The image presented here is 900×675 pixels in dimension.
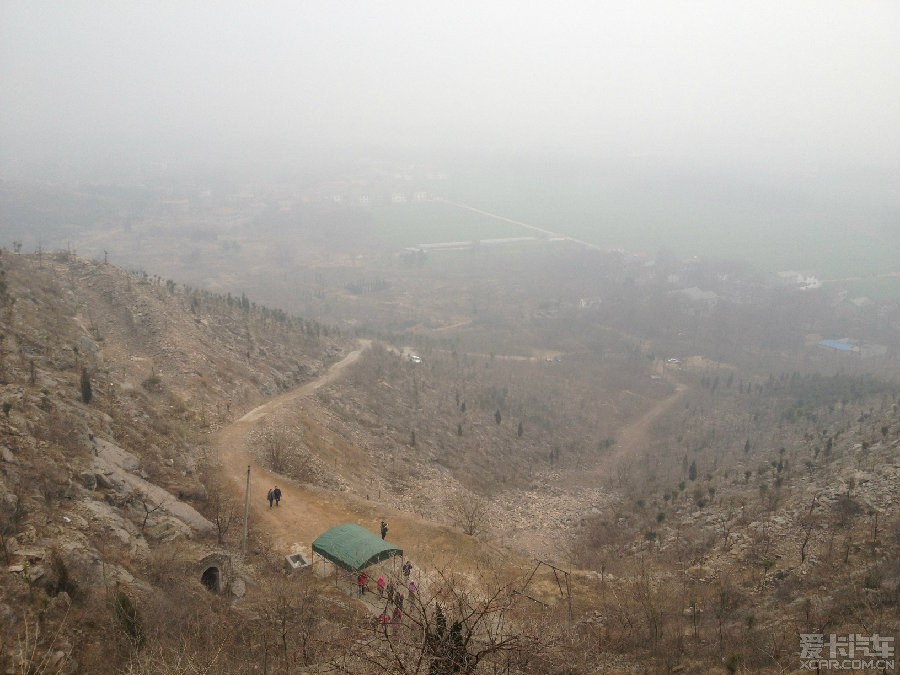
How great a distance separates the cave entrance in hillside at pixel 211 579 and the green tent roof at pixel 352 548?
4.05 metres

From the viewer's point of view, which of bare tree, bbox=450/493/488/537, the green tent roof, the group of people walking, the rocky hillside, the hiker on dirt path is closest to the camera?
the rocky hillside

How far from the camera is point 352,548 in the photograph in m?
22.1

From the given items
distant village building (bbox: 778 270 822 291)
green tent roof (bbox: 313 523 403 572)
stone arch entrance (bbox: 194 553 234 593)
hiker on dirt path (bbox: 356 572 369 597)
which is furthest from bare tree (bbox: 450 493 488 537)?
distant village building (bbox: 778 270 822 291)

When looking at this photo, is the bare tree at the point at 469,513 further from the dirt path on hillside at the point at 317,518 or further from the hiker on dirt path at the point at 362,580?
the hiker on dirt path at the point at 362,580

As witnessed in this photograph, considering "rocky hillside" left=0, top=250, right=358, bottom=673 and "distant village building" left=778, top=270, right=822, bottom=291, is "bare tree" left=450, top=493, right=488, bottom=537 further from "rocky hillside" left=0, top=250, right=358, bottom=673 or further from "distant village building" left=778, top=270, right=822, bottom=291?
"distant village building" left=778, top=270, right=822, bottom=291

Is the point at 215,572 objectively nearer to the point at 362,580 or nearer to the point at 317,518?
the point at 362,580

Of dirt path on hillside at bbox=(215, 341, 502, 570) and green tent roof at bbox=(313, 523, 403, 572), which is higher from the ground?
green tent roof at bbox=(313, 523, 403, 572)

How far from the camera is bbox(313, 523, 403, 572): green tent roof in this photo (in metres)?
21.5

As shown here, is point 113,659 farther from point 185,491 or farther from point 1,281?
point 1,281

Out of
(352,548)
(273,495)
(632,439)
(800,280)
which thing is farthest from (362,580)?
(800,280)

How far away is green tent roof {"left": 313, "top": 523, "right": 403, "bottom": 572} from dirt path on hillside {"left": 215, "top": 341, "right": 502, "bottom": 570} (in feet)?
7.01

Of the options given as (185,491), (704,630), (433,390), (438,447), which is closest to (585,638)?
(704,630)

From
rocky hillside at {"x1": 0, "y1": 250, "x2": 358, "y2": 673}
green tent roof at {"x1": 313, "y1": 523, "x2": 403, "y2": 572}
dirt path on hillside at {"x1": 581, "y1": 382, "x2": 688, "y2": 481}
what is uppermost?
rocky hillside at {"x1": 0, "y1": 250, "x2": 358, "y2": 673}

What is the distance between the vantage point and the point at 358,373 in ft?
184
